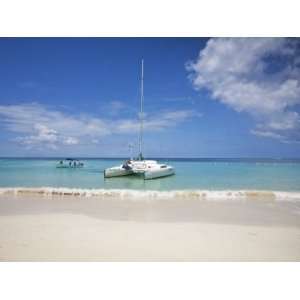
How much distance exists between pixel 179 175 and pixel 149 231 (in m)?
2.75

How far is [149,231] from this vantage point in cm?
242

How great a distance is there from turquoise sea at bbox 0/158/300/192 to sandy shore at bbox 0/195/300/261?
38.0 inches

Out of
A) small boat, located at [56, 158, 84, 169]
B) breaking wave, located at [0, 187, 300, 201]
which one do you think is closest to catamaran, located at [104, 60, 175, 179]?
breaking wave, located at [0, 187, 300, 201]

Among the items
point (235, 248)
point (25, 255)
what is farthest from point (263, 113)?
point (25, 255)

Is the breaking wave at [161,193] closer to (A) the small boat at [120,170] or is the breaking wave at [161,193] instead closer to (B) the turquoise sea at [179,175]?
(B) the turquoise sea at [179,175]

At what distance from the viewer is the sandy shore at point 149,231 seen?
82.7 inches

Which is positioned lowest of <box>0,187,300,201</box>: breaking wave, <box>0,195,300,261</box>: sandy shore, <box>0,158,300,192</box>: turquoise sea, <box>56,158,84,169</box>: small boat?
<box>0,195,300,261</box>: sandy shore

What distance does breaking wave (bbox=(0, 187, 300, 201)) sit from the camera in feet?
12.5

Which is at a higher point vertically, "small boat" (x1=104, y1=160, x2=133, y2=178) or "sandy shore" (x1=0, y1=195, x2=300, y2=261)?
"small boat" (x1=104, y1=160, x2=133, y2=178)

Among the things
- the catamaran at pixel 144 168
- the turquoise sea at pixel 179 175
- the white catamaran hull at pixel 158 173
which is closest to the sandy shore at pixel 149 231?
the turquoise sea at pixel 179 175

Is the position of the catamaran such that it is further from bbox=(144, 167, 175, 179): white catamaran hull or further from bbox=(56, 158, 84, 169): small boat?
bbox=(56, 158, 84, 169): small boat
